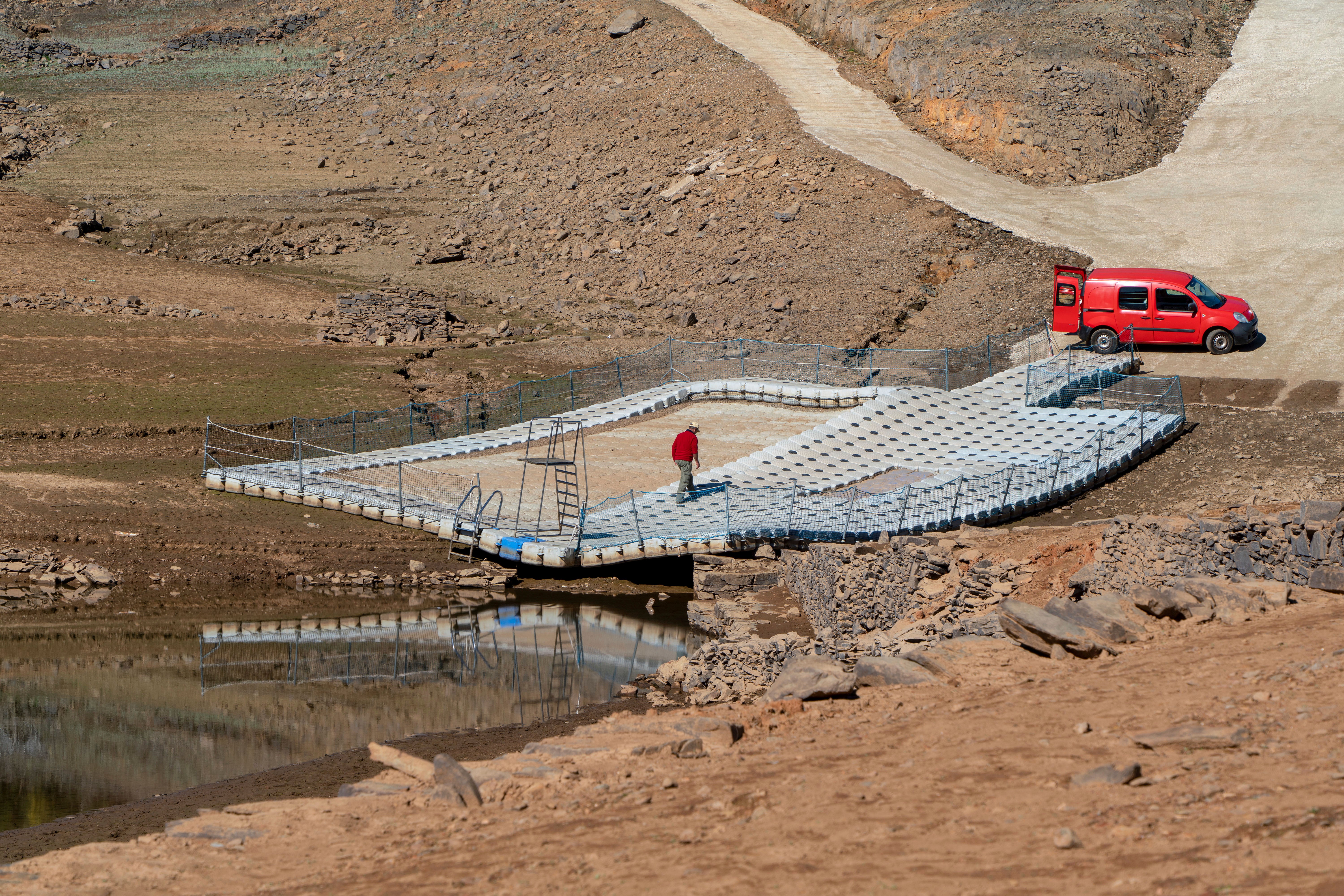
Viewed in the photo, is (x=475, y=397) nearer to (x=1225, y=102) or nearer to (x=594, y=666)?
(x=594, y=666)

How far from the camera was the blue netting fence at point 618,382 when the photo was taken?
34.0 m

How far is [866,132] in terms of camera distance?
5212 centimetres

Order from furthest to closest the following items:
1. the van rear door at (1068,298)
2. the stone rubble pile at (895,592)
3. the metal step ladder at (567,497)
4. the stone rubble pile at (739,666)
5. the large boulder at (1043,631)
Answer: the van rear door at (1068,298) < the metal step ladder at (567,497) < the stone rubble pile at (739,666) < the stone rubble pile at (895,592) < the large boulder at (1043,631)

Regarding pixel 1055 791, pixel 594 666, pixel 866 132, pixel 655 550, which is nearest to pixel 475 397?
pixel 655 550

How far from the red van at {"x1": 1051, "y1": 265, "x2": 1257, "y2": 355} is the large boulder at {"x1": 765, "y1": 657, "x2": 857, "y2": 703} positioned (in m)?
22.5

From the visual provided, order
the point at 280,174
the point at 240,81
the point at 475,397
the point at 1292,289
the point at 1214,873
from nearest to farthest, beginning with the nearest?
the point at 1214,873 → the point at 475,397 → the point at 1292,289 → the point at 280,174 → the point at 240,81

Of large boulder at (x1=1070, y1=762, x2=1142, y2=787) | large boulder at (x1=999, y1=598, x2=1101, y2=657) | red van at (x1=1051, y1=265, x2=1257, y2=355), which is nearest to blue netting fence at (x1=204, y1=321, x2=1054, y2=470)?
red van at (x1=1051, y1=265, x2=1257, y2=355)

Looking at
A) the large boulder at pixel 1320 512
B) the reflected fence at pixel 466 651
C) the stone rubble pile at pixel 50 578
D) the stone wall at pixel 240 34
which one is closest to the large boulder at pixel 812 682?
the reflected fence at pixel 466 651

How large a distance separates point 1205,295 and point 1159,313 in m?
1.38

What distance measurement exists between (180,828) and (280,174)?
49174mm

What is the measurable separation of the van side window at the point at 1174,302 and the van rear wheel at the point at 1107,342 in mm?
1292

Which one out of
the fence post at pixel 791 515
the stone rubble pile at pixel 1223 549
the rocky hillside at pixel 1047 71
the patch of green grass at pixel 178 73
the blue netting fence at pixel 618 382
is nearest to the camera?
the stone rubble pile at pixel 1223 549

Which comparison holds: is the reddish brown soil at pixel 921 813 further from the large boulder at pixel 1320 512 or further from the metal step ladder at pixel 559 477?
the metal step ladder at pixel 559 477

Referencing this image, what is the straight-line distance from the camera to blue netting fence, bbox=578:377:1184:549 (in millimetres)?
26875
